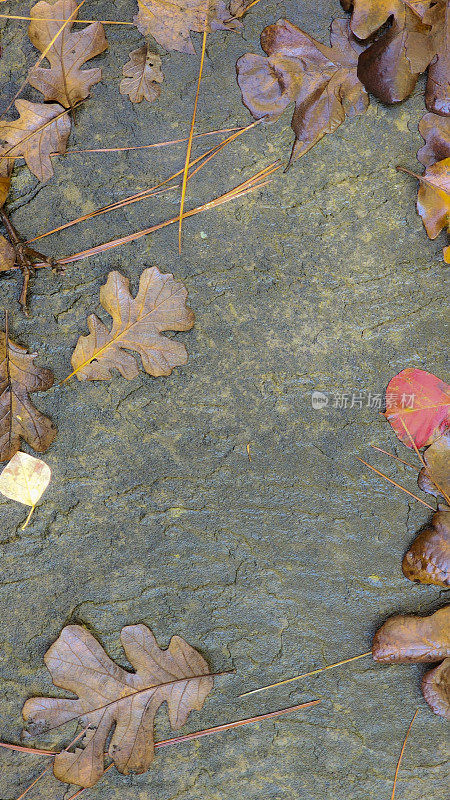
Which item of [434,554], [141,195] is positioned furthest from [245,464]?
[141,195]

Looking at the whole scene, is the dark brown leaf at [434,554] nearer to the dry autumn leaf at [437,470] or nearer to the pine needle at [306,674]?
the dry autumn leaf at [437,470]

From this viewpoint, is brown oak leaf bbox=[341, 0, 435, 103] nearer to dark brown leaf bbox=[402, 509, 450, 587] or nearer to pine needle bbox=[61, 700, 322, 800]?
dark brown leaf bbox=[402, 509, 450, 587]

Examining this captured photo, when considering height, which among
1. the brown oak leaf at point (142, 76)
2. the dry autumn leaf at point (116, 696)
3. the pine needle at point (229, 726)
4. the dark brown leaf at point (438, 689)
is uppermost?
the brown oak leaf at point (142, 76)

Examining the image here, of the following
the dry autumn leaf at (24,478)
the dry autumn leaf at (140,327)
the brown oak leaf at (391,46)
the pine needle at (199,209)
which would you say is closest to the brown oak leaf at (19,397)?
the dry autumn leaf at (24,478)

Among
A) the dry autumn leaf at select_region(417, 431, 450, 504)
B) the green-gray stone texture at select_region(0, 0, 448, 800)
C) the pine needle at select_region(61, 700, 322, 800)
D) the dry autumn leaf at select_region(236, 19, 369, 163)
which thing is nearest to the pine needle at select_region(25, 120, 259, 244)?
the green-gray stone texture at select_region(0, 0, 448, 800)

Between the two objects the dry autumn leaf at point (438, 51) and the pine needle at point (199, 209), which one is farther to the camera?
the pine needle at point (199, 209)

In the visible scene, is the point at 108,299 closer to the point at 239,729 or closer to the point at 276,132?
the point at 276,132

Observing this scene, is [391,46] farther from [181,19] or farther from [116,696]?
[116,696]
